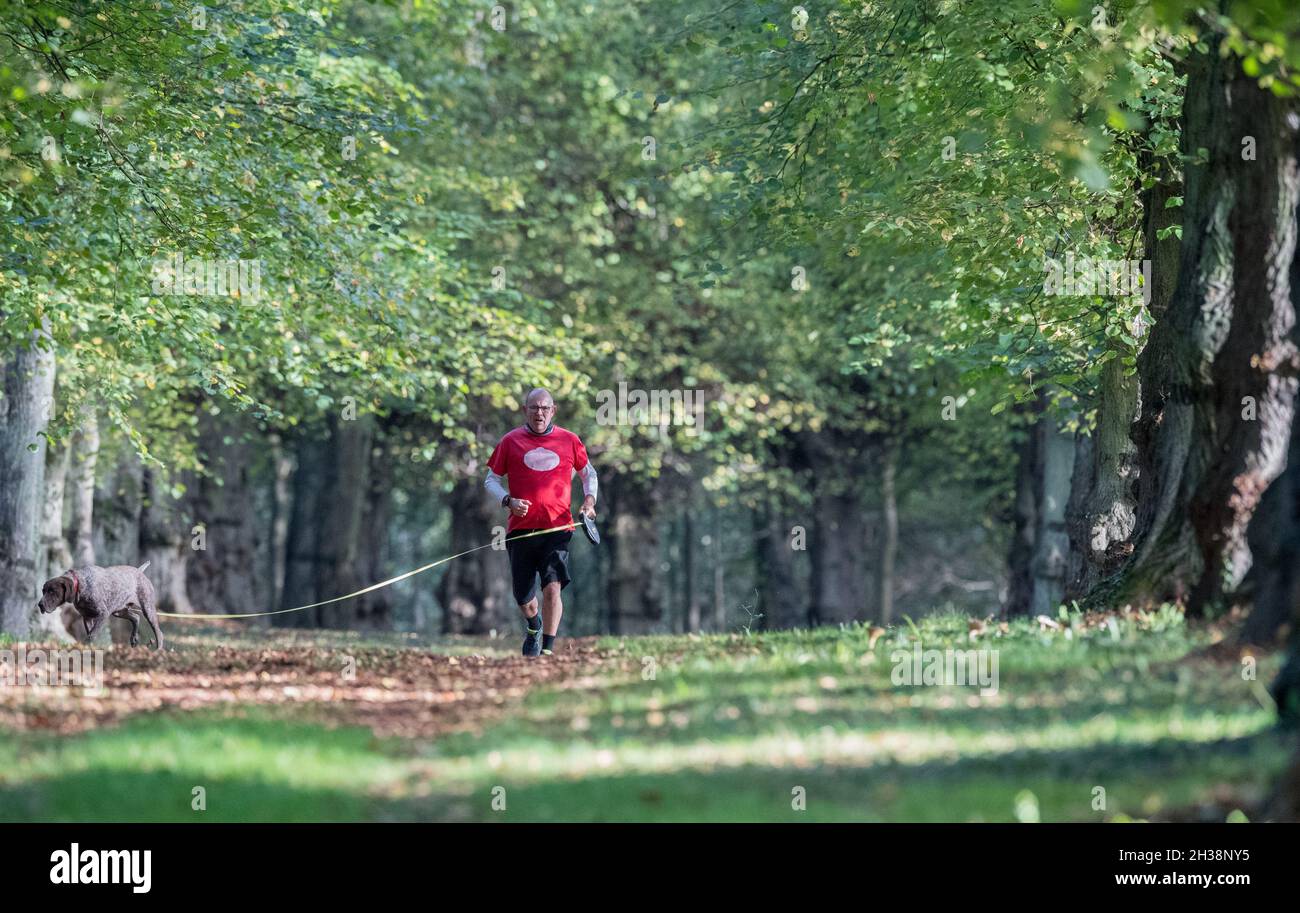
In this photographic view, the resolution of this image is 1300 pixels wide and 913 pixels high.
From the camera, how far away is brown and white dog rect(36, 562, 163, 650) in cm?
1466

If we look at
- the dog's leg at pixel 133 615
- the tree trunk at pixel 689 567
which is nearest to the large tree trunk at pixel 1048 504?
the dog's leg at pixel 133 615

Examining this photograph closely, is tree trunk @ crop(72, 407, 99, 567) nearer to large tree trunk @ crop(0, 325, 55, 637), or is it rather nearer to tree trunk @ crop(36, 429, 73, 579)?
tree trunk @ crop(36, 429, 73, 579)

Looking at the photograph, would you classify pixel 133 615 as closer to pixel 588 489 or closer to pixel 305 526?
pixel 588 489

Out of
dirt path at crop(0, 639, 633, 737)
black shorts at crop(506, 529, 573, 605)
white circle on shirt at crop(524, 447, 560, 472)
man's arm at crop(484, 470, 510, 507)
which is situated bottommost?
dirt path at crop(0, 639, 633, 737)

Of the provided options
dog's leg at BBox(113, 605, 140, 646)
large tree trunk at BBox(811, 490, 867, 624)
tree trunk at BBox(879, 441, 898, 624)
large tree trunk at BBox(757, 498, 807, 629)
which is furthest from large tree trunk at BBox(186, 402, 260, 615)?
dog's leg at BBox(113, 605, 140, 646)

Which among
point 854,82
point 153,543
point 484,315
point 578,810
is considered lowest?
point 578,810

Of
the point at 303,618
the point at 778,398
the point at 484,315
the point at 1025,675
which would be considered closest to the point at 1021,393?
the point at 484,315

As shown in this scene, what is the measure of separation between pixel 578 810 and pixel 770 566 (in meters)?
26.9

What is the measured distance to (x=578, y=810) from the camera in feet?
20.9

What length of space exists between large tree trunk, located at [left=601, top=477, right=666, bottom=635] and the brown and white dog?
44.3ft

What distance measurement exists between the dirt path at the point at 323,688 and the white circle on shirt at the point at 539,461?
5.60 ft

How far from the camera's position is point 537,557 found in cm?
1368

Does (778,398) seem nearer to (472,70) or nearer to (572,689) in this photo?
(472,70)

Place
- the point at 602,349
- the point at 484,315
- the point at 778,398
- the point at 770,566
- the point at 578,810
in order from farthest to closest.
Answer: the point at 770,566
the point at 778,398
the point at 602,349
the point at 484,315
the point at 578,810
